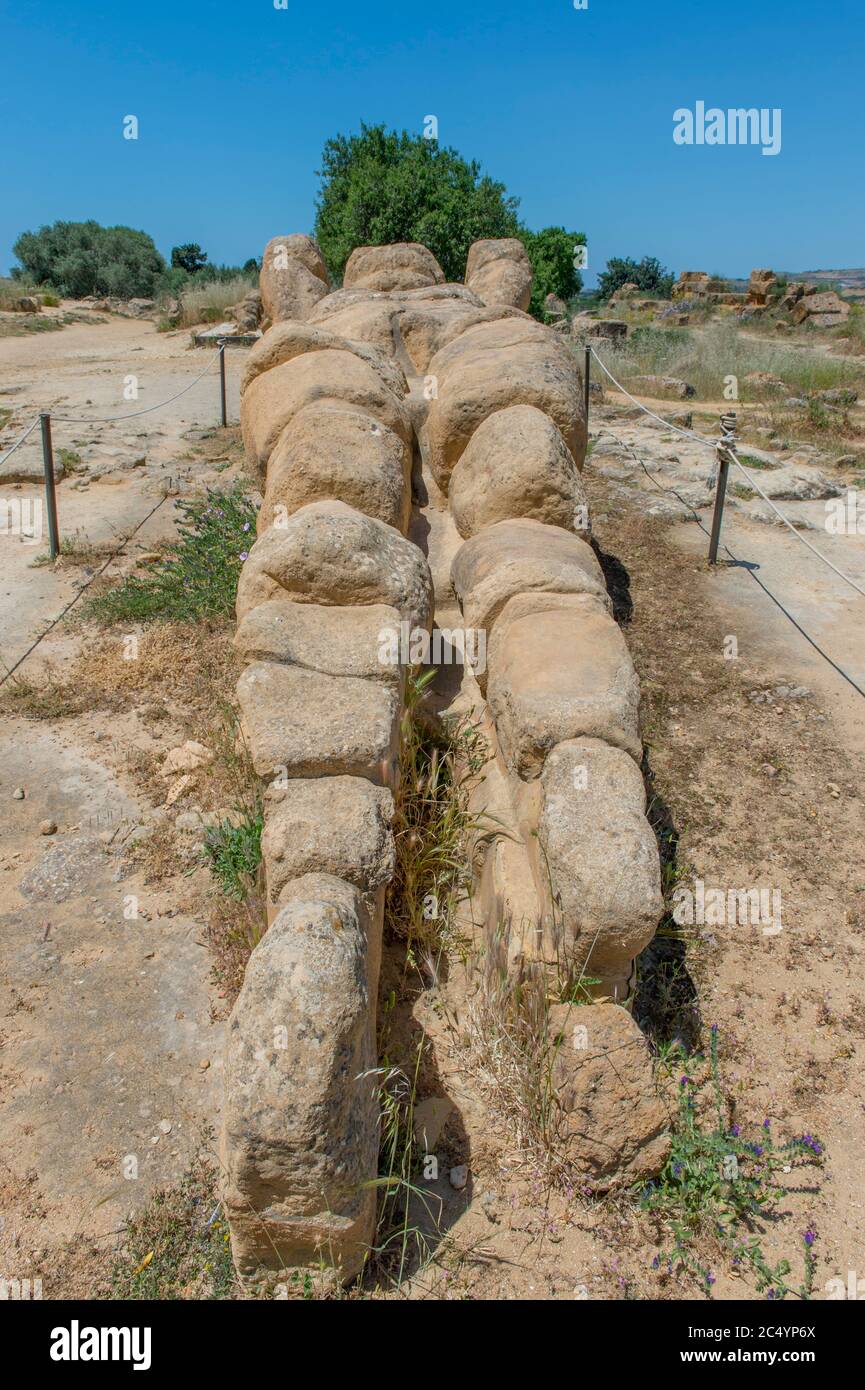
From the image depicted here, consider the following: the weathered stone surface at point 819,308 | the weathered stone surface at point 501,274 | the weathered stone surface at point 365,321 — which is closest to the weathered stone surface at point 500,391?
the weathered stone surface at point 365,321

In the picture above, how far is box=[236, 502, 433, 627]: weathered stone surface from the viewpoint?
3.58 meters

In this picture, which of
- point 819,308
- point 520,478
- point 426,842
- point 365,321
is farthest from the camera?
point 819,308

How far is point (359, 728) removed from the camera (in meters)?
3.02

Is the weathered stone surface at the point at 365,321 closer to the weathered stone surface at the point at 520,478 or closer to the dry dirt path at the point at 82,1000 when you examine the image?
the weathered stone surface at the point at 520,478

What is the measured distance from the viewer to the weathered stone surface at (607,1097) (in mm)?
2629

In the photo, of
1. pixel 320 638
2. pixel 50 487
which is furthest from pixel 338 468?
A: pixel 50 487

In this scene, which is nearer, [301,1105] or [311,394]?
[301,1105]

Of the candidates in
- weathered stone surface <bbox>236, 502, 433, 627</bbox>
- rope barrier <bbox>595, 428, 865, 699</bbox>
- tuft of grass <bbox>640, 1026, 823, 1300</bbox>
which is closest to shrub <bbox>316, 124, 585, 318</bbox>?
rope barrier <bbox>595, 428, 865, 699</bbox>

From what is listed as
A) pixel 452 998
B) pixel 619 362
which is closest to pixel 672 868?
pixel 452 998

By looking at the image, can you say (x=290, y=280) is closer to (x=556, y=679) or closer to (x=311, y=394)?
(x=311, y=394)

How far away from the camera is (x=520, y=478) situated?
441 cm

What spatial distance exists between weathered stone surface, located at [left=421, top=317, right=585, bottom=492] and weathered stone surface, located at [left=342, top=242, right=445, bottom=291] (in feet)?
8.64

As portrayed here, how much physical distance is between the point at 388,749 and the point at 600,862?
2.55ft

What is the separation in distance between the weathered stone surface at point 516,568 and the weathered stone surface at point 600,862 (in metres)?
0.96
